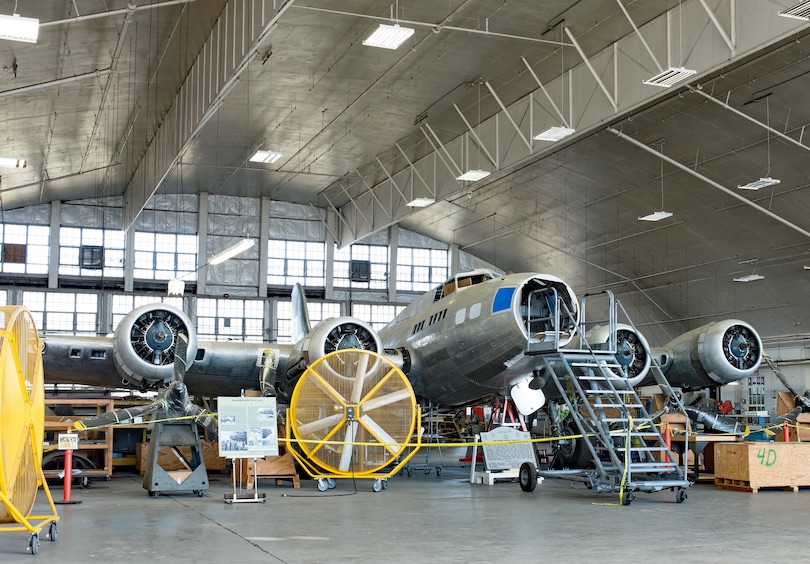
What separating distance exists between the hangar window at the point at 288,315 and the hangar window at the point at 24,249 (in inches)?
427

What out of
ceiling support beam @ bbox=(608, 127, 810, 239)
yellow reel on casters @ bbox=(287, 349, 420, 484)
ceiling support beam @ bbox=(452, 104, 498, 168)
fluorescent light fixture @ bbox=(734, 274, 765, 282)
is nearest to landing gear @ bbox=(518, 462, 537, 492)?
yellow reel on casters @ bbox=(287, 349, 420, 484)

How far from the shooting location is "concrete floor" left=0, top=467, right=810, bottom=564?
7.84m

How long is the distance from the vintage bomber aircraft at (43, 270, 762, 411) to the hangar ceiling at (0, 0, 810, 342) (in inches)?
226

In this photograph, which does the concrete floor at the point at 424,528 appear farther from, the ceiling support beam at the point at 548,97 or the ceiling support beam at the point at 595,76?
the ceiling support beam at the point at 548,97

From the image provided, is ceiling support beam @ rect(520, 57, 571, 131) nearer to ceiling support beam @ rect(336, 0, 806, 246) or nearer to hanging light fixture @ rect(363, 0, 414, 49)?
ceiling support beam @ rect(336, 0, 806, 246)

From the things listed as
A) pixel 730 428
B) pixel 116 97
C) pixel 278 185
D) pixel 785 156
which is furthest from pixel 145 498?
pixel 278 185

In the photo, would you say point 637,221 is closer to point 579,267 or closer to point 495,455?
point 579,267

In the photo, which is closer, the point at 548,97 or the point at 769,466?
the point at 769,466

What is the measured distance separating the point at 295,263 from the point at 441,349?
27.8 metres

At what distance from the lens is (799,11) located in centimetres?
1547

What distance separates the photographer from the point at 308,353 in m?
16.4

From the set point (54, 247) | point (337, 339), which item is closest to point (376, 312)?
point (54, 247)

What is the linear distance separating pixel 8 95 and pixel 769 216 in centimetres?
2525

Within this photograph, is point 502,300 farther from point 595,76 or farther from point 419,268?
point 419,268
